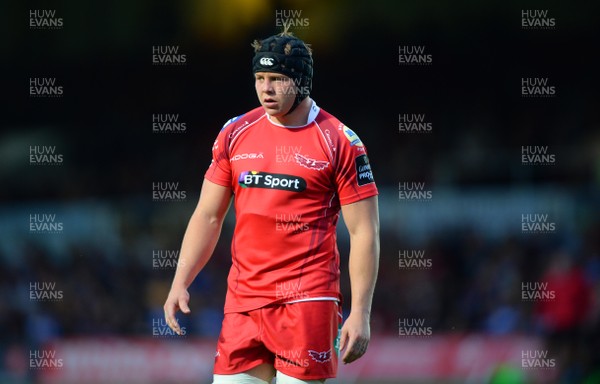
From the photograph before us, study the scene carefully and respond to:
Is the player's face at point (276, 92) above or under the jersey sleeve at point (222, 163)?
above

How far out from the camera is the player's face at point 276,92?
4.96 meters

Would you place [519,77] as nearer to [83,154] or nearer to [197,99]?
[197,99]

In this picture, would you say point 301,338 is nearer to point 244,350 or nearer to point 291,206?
point 244,350

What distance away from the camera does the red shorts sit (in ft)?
15.8

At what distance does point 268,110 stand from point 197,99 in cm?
841

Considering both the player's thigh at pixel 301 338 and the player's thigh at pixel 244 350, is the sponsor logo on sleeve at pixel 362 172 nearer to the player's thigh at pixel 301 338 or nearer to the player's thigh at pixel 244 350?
the player's thigh at pixel 301 338

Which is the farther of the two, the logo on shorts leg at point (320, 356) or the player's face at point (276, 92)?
the player's face at point (276, 92)

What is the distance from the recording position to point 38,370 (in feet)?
36.2

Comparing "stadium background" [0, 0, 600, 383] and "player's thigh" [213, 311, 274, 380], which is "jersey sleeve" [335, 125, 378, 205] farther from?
"stadium background" [0, 0, 600, 383]

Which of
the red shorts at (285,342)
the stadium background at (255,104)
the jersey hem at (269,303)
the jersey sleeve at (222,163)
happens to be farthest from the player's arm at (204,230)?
the stadium background at (255,104)

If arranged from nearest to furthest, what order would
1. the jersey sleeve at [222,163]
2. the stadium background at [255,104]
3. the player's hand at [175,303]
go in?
the player's hand at [175,303], the jersey sleeve at [222,163], the stadium background at [255,104]

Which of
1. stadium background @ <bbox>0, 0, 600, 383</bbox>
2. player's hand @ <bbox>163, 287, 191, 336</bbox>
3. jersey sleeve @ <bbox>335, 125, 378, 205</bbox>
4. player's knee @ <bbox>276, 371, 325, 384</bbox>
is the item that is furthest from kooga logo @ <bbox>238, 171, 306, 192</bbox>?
stadium background @ <bbox>0, 0, 600, 383</bbox>

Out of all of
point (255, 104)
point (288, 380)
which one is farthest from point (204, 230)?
point (255, 104)

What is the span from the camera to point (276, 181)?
4.95 m
